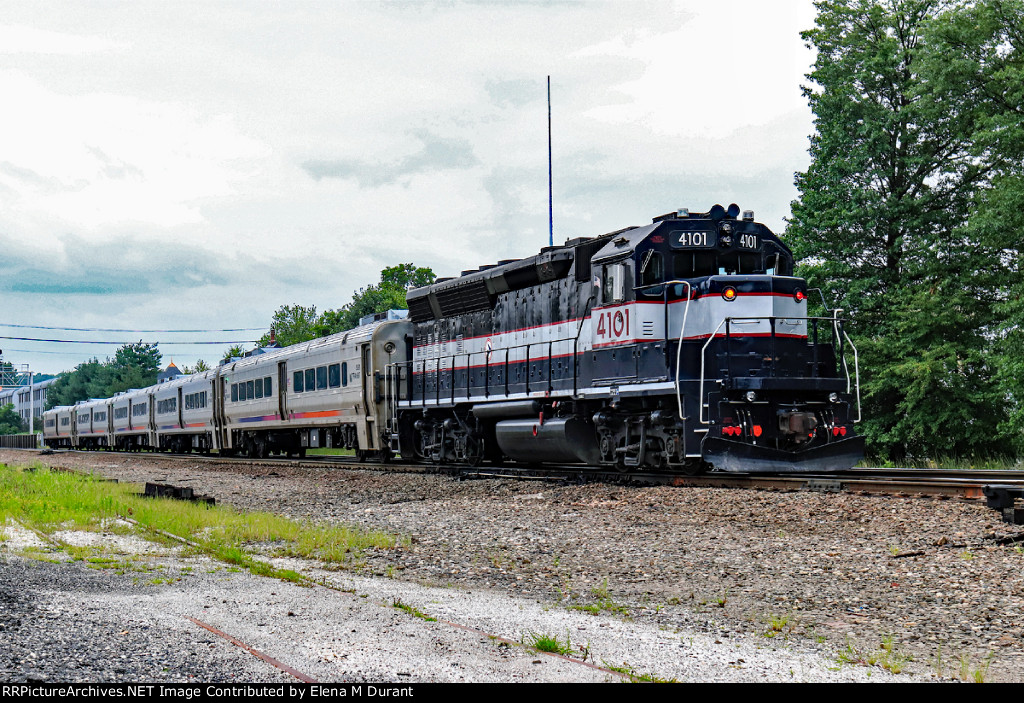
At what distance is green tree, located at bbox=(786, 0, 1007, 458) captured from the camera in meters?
24.3

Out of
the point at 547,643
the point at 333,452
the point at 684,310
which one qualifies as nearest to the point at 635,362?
the point at 684,310

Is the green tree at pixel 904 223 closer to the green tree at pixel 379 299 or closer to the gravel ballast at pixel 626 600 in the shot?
the gravel ballast at pixel 626 600

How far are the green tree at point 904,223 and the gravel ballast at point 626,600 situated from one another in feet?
49.0

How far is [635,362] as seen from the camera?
14.3 m

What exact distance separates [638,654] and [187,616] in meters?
2.72

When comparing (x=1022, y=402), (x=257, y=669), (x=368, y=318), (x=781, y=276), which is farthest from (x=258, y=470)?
(x=257, y=669)

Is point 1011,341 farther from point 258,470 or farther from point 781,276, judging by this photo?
point 258,470

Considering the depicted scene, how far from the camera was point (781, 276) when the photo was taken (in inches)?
571

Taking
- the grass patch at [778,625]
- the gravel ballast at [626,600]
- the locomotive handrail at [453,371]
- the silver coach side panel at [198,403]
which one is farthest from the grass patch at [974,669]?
the silver coach side panel at [198,403]

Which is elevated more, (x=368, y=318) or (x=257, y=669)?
(x=368, y=318)

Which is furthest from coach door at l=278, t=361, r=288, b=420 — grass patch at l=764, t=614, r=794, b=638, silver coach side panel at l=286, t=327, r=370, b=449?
grass patch at l=764, t=614, r=794, b=638

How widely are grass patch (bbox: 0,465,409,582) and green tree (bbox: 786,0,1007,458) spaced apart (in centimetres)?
1786

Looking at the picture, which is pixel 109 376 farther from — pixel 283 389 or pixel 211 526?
pixel 211 526

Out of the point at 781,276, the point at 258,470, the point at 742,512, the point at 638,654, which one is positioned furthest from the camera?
the point at 258,470
